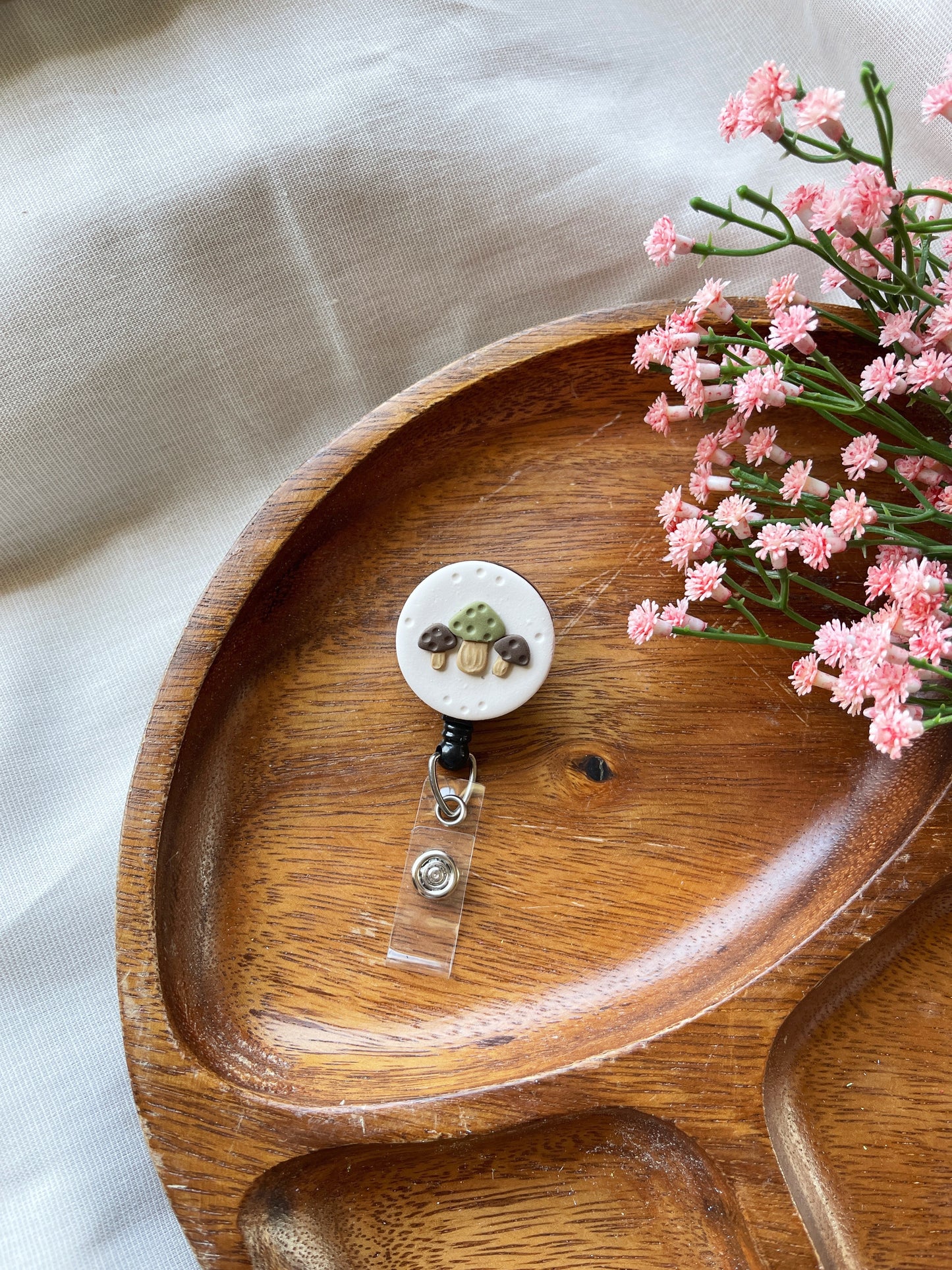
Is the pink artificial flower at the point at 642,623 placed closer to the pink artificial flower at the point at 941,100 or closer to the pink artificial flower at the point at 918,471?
the pink artificial flower at the point at 918,471

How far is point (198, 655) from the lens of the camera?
0.85 metres

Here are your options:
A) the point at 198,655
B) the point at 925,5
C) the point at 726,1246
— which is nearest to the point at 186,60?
the point at 198,655

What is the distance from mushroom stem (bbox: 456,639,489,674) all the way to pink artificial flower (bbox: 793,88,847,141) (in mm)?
455

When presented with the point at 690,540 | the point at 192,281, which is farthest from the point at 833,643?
the point at 192,281

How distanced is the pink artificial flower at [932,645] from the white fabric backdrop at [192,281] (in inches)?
23.6

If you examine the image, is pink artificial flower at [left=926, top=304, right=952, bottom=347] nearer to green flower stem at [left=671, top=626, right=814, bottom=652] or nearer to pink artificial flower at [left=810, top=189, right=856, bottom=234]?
pink artificial flower at [left=810, top=189, right=856, bottom=234]

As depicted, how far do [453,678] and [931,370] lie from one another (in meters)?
0.45

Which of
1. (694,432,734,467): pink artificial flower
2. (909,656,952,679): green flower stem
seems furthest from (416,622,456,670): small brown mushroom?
(909,656,952,679): green flower stem

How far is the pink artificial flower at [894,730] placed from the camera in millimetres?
638

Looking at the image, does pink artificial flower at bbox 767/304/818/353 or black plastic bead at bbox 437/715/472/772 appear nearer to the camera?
pink artificial flower at bbox 767/304/818/353

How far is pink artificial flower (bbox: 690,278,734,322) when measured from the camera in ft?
2.48

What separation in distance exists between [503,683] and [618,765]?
0.44 feet

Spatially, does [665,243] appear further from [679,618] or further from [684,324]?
[679,618]

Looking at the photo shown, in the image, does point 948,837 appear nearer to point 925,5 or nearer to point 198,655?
point 198,655
